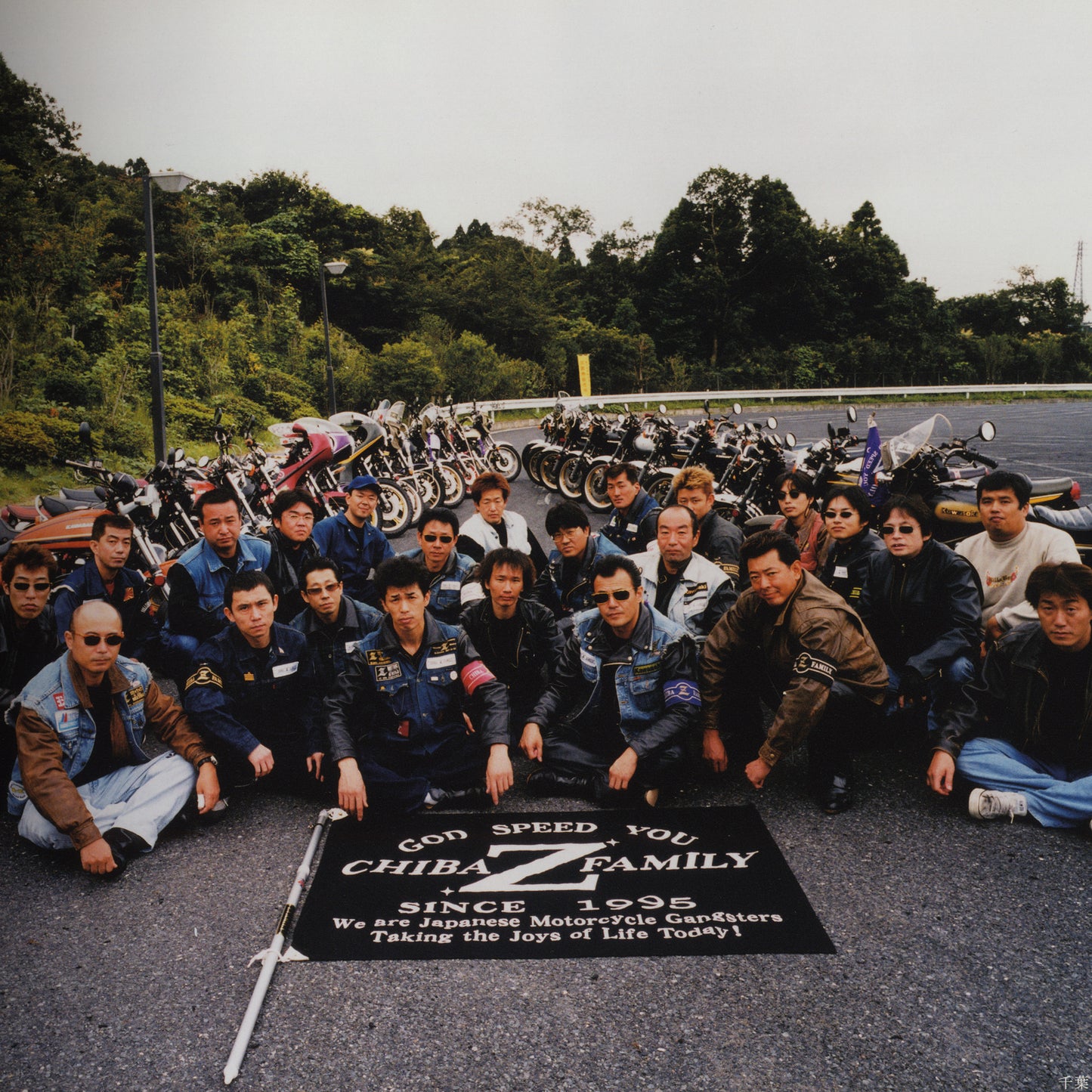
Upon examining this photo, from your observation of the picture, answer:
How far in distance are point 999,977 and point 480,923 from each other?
1.61m

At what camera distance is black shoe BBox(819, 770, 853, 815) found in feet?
11.1

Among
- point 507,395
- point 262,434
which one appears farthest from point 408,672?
point 507,395

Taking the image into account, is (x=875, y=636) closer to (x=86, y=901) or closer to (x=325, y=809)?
(x=325, y=809)

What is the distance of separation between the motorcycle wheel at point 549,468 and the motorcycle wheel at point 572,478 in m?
0.11

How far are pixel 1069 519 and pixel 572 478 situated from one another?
671 cm

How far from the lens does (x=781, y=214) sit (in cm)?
4094

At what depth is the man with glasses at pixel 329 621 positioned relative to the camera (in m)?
3.85

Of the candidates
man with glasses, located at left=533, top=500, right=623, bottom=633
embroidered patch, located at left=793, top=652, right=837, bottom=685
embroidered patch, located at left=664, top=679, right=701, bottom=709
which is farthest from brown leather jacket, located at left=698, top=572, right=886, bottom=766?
man with glasses, located at left=533, top=500, right=623, bottom=633

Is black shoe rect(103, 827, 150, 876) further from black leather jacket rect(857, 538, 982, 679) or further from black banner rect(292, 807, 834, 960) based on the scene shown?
black leather jacket rect(857, 538, 982, 679)

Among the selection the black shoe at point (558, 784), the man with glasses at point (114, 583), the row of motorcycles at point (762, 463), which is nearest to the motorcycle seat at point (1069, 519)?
the row of motorcycles at point (762, 463)

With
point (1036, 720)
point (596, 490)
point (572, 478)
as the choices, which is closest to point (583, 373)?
point (572, 478)

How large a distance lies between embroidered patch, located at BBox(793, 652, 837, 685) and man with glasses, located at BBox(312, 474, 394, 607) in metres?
2.86

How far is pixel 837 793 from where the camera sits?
11.2 feet

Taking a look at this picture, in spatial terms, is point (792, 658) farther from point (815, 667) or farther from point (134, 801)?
point (134, 801)
